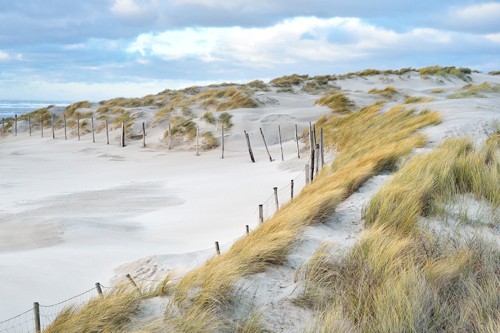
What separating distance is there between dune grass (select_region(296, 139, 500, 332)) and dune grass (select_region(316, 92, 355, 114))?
23951 millimetres

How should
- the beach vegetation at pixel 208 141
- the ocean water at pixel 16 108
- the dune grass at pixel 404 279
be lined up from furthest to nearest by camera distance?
the ocean water at pixel 16 108 < the beach vegetation at pixel 208 141 < the dune grass at pixel 404 279

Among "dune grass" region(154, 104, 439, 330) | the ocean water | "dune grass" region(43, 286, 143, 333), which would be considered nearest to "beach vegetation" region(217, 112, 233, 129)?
"dune grass" region(154, 104, 439, 330)

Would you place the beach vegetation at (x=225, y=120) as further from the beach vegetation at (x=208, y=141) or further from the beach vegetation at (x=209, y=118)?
the beach vegetation at (x=208, y=141)

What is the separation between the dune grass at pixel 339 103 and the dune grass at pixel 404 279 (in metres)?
24.0

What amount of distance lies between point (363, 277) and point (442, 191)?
8.94ft

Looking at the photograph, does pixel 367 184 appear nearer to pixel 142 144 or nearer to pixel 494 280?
pixel 494 280

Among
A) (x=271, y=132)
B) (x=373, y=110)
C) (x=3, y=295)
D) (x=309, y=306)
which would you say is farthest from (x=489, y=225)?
(x=271, y=132)

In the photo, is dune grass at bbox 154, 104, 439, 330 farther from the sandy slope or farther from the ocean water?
the ocean water

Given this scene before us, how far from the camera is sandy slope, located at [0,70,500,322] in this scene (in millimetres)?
5734

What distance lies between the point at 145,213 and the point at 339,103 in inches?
796

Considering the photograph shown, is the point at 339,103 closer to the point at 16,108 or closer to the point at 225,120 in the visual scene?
the point at 225,120

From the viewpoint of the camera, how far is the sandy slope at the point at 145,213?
18.8ft

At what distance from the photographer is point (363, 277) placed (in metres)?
3.81

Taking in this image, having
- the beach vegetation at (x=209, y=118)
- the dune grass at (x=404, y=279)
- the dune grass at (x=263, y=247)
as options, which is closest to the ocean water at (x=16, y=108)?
the beach vegetation at (x=209, y=118)
